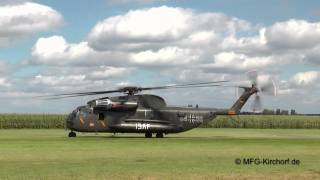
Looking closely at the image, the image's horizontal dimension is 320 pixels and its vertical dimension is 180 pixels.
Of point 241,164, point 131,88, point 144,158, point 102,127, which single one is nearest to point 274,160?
point 241,164

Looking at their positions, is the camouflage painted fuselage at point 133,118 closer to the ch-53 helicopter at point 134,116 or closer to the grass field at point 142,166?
the ch-53 helicopter at point 134,116

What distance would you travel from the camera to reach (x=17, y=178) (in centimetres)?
1814

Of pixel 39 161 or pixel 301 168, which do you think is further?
pixel 39 161

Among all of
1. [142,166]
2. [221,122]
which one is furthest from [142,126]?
[221,122]

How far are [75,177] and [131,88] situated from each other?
30345 millimetres

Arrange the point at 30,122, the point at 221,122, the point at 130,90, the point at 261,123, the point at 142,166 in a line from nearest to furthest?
1. the point at 142,166
2. the point at 130,90
3. the point at 30,122
4. the point at 221,122
5. the point at 261,123

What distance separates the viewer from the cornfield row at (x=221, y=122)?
9244 cm

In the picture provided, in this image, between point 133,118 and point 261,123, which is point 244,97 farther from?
point 261,123

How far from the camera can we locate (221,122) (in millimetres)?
100438

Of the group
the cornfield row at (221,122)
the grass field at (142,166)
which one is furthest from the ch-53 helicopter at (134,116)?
the cornfield row at (221,122)

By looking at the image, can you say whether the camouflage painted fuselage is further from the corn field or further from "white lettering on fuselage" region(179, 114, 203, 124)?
the corn field

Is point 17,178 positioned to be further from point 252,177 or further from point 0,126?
point 0,126

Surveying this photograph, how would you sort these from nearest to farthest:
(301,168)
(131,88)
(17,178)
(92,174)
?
1. (17,178)
2. (92,174)
3. (301,168)
4. (131,88)

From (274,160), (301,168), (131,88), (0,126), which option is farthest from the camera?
(0,126)
